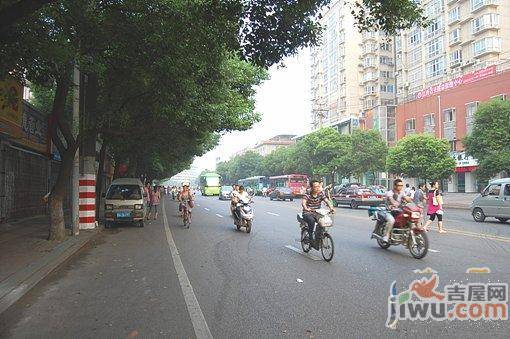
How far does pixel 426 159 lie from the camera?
38125mm

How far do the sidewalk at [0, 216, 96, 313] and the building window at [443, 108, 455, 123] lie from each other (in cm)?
4604

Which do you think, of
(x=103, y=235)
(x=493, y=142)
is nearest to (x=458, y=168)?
(x=493, y=142)

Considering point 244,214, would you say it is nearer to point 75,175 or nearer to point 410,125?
point 75,175

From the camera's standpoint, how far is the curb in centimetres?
702

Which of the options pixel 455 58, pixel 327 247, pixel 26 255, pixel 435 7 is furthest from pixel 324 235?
pixel 435 7

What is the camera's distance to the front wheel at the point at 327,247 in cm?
972

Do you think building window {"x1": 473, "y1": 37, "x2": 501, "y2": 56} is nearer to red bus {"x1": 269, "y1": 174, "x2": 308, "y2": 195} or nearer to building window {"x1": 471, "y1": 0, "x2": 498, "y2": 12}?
building window {"x1": 471, "y1": 0, "x2": 498, "y2": 12}

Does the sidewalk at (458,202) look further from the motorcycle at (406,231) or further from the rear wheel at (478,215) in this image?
the motorcycle at (406,231)

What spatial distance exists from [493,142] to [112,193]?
24.4 metres

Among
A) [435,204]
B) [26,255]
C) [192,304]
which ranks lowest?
[192,304]

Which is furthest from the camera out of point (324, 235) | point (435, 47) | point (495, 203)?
point (435, 47)

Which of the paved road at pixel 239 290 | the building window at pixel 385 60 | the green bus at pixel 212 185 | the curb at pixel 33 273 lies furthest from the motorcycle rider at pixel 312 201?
the building window at pixel 385 60

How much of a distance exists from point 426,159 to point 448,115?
17263 mm

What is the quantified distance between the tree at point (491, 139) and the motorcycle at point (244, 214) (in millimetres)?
20388
